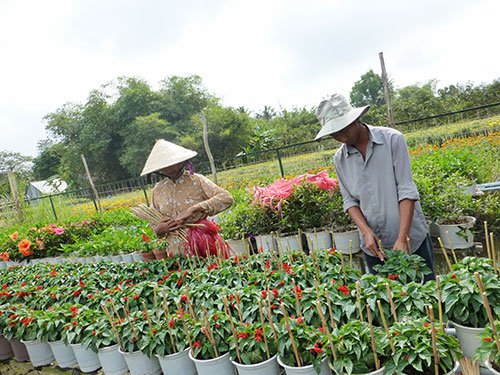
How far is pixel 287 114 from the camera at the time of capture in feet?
124

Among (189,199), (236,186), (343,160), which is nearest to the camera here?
(343,160)

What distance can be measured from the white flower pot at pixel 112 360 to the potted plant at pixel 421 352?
169cm

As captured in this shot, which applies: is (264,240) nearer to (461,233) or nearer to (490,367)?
(461,233)

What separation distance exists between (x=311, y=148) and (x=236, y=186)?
7.64 meters

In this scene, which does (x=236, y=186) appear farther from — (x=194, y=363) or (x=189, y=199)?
(x=194, y=363)

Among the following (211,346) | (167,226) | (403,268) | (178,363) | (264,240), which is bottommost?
(264,240)

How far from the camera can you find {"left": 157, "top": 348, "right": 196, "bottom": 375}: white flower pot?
1971 millimetres

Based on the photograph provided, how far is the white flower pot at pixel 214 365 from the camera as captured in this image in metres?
1.82

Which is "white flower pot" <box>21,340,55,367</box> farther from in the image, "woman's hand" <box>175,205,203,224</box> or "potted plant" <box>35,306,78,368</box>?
"woman's hand" <box>175,205,203,224</box>

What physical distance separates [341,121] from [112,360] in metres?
2.09

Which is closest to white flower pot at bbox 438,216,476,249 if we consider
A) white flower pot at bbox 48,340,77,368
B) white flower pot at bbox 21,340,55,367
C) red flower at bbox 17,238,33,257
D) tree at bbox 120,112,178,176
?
white flower pot at bbox 48,340,77,368

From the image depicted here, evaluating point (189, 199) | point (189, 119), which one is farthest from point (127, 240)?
point (189, 119)

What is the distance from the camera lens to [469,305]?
1.54m

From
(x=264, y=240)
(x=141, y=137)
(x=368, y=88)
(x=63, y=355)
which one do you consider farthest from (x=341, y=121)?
(x=368, y=88)
